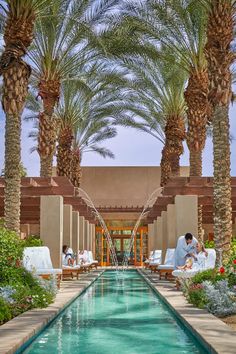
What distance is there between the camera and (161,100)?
85.4 feet

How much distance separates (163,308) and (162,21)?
10542mm

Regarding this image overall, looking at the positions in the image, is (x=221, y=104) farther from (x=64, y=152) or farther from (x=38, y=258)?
(x=64, y=152)

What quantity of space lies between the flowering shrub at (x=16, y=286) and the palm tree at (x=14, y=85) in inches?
126

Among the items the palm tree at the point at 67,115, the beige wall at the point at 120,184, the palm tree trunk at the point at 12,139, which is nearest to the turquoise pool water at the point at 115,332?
the palm tree trunk at the point at 12,139

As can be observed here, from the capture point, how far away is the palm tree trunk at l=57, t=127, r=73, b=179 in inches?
1053

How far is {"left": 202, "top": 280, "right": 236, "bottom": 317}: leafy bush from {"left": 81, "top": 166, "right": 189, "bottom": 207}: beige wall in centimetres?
3502

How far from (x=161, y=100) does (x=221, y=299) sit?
1705 centimetres

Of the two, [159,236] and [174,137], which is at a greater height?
[174,137]

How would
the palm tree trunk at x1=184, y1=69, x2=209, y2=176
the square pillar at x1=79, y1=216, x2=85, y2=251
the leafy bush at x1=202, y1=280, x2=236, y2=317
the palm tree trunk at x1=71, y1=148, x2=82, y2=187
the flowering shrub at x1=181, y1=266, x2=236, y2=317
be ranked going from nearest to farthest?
the leafy bush at x1=202, y1=280, x2=236, y2=317
the flowering shrub at x1=181, y1=266, x2=236, y2=317
the palm tree trunk at x1=184, y1=69, x2=209, y2=176
the square pillar at x1=79, y1=216, x2=85, y2=251
the palm tree trunk at x1=71, y1=148, x2=82, y2=187

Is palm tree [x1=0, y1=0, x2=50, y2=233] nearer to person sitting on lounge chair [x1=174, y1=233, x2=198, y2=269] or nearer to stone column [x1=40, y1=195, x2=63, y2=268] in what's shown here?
stone column [x1=40, y1=195, x2=63, y2=268]

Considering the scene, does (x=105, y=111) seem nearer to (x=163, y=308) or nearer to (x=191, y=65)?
(x=191, y=65)

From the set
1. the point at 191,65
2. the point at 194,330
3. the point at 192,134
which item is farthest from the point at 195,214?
the point at 194,330

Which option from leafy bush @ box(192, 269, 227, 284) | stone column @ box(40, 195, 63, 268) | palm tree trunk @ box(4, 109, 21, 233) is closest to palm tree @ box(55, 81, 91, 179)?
stone column @ box(40, 195, 63, 268)

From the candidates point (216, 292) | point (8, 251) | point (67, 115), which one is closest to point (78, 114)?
point (67, 115)
